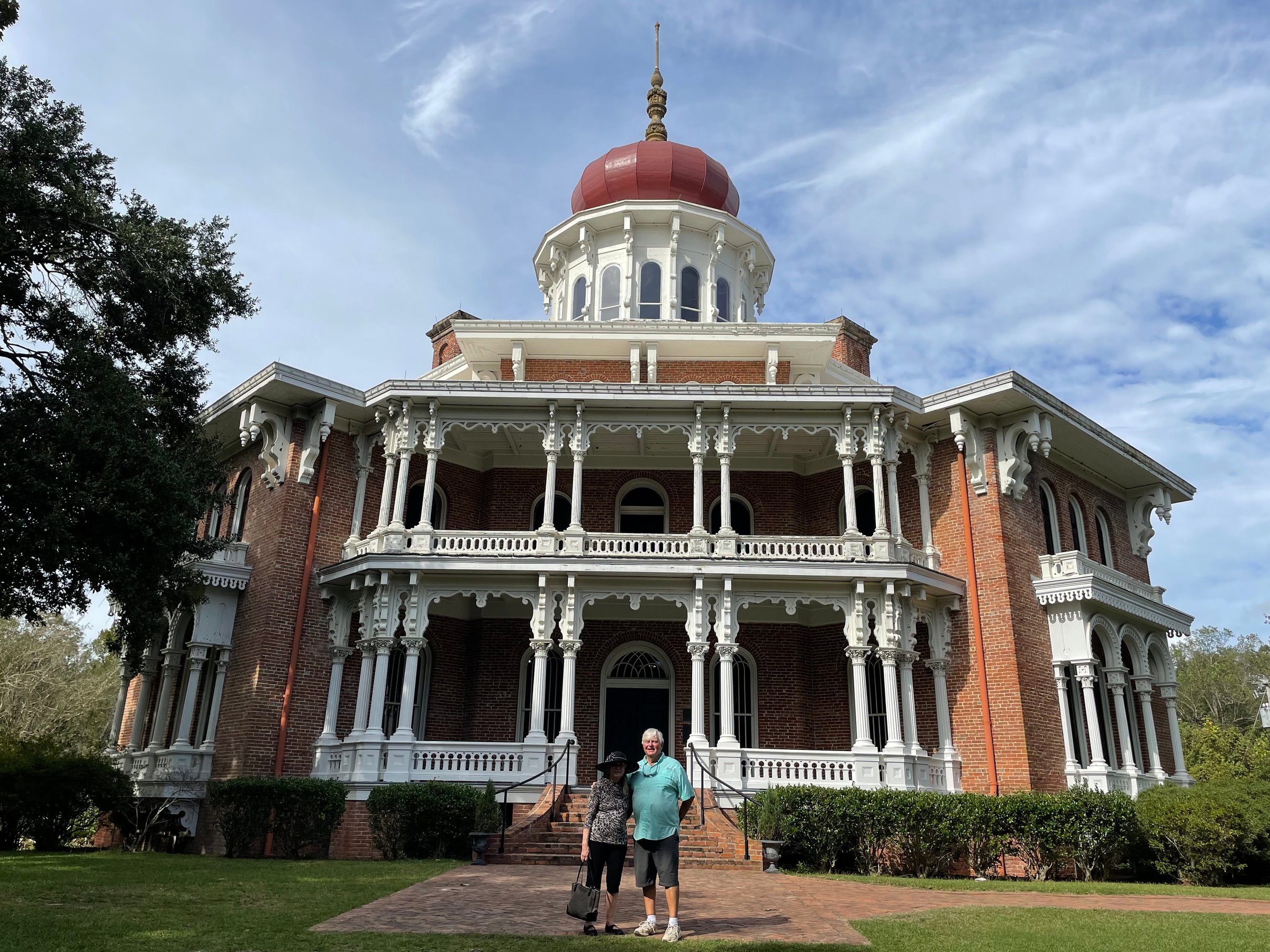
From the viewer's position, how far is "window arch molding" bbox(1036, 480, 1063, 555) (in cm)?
2231

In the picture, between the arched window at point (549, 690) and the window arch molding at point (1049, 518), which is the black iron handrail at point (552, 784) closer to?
the arched window at point (549, 690)

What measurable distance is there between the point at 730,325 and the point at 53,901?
17.5 metres

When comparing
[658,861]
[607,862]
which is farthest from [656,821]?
[607,862]

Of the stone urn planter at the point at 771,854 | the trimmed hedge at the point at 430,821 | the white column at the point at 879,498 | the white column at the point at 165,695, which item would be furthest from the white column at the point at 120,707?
the white column at the point at 879,498

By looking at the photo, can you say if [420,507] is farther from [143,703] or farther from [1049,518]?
[1049,518]

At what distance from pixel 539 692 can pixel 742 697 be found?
523 centimetres

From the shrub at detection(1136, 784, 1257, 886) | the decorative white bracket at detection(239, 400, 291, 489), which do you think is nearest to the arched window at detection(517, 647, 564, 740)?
the decorative white bracket at detection(239, 400, 291, 489)

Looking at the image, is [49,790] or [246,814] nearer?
[246,814]

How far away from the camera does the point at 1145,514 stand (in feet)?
83.8

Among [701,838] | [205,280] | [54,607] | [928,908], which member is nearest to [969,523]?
[701,838]

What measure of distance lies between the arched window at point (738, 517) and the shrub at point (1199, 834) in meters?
9.70

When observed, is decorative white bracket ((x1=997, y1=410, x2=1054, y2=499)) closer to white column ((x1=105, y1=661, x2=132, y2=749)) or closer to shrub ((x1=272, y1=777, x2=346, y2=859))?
shrub ((x1=272, y1=777, x2=346, y2=859))

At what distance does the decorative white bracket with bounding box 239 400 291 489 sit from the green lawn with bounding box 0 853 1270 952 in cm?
969

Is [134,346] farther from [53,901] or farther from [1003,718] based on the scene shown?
[1003,718]
